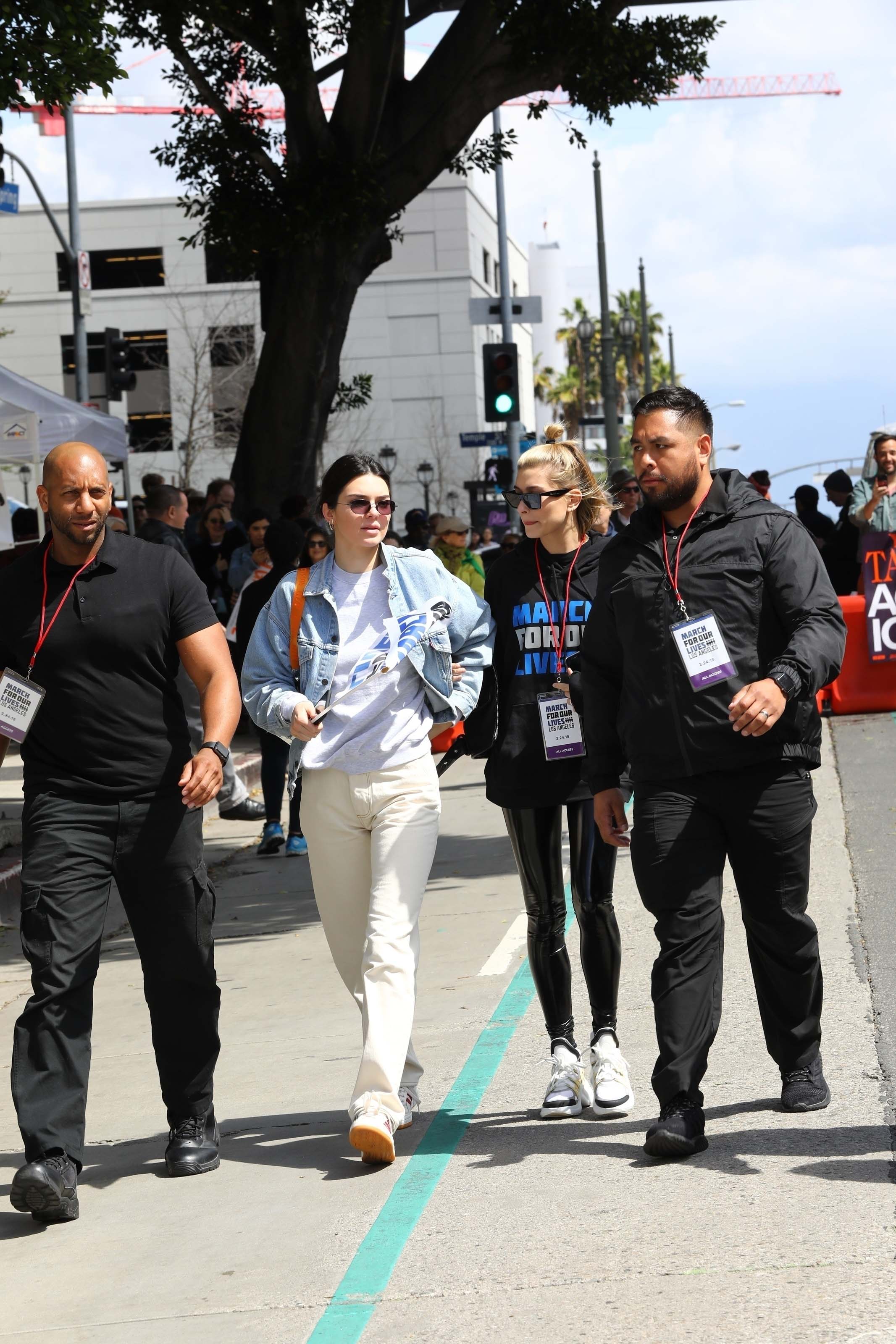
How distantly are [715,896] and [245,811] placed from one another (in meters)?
7.48

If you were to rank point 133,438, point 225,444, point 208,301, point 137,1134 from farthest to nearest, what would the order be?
point 133,438
point 208,301
point 225,444
point 137,1134

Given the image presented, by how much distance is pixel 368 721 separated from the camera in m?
5.30

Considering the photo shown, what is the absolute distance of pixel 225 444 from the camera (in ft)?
173

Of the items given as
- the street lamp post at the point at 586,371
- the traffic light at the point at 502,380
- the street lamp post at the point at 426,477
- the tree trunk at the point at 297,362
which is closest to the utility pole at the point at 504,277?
the traffic light at the point at 502,380

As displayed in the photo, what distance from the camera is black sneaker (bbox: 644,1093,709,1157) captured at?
15.8ft

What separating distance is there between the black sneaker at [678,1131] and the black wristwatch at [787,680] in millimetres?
1138

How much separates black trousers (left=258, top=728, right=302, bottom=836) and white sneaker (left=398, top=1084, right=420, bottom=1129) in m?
5.58

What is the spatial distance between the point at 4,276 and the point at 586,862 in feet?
207

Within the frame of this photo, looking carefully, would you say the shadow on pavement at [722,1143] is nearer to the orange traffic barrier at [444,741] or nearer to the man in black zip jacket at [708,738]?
the man in black zip jacket at [708,738]

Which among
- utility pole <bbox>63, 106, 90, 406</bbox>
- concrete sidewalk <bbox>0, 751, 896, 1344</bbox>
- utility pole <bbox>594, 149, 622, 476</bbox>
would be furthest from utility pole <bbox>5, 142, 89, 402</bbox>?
concrete sidewalk <bbox>0, 751, 896, 1344</bbox>

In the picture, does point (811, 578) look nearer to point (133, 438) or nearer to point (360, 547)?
point (360, 547)

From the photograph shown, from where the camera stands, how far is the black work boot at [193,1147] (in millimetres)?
5273

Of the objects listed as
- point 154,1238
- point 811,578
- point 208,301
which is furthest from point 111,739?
point 208,301

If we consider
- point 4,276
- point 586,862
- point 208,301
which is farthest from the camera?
point 4,276
